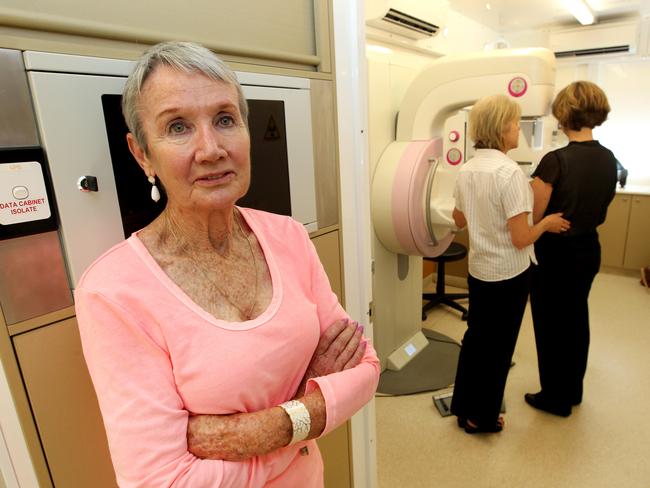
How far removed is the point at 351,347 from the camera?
0.98 metres

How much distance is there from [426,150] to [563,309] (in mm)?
1106

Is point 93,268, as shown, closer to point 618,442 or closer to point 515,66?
point 515,66

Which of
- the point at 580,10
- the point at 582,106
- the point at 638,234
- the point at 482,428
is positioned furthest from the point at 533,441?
the point at 580,10

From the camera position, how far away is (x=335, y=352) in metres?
0.97

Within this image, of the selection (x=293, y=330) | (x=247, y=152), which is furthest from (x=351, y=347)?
(x=247, y=152)

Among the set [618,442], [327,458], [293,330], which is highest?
[293,330]

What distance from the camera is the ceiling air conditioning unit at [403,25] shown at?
8.63ft

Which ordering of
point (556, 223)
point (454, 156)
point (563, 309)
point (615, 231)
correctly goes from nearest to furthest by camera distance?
1. point (556, 223)
2. point (563, 309)
3. point (454, 156)
4. point (615, 231)

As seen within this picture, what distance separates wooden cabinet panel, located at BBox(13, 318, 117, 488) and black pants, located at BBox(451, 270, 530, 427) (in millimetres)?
1692

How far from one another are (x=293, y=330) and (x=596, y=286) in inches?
171

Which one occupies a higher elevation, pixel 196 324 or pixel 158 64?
pixel 158 64

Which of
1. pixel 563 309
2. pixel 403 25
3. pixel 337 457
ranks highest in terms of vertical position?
pixel 403 25

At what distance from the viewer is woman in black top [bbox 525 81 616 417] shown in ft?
6.52

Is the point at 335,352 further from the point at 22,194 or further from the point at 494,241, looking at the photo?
the point at 494,241
